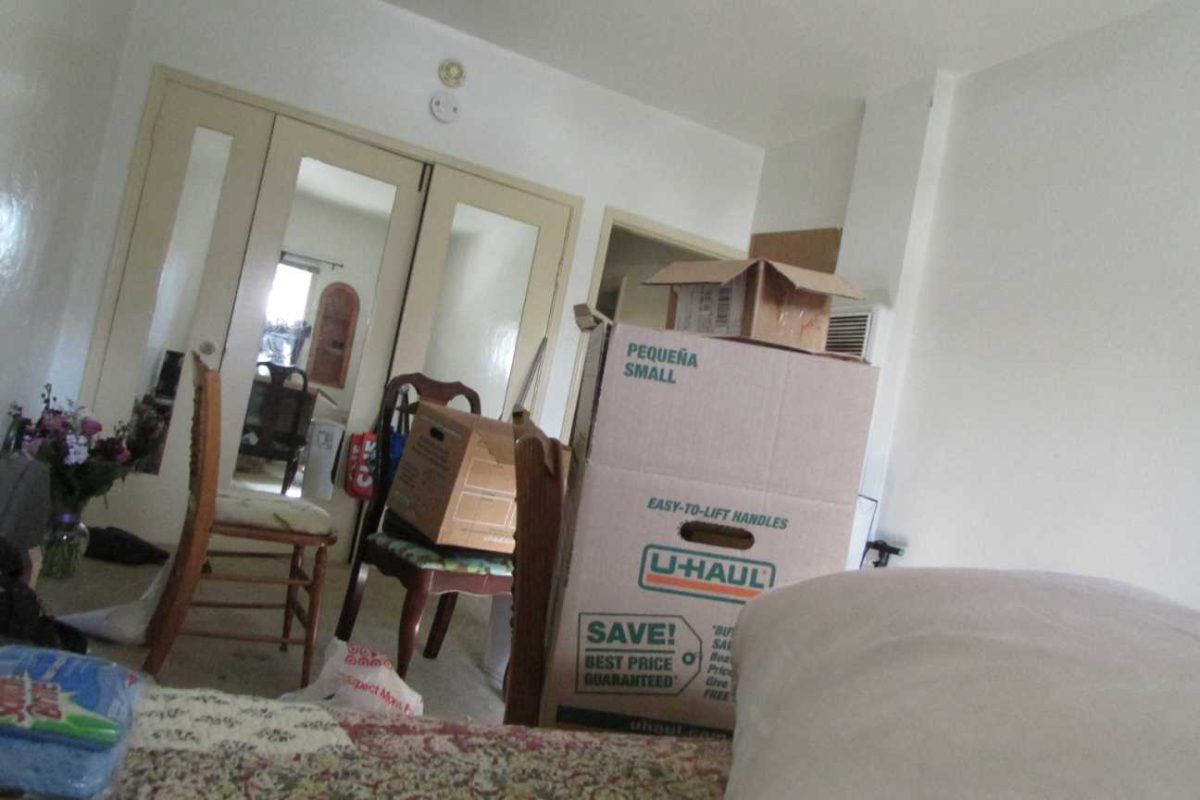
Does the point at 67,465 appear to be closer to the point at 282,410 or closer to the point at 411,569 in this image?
the point at 282,410

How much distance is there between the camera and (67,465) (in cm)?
274

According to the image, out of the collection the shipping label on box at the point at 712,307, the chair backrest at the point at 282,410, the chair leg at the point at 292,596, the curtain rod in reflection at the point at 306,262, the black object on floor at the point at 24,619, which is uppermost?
the curtain rod in reflection at the point at 306,262

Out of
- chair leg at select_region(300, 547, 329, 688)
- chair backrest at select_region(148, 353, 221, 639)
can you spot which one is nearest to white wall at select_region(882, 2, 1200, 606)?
chair leg at select_region(300, 547, 329, 688)

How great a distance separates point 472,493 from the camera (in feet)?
7.59

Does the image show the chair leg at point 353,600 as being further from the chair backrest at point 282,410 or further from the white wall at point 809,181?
the white wall at point 809,181

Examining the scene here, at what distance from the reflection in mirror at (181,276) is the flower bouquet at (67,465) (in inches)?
22.2

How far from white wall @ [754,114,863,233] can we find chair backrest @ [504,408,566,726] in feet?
10.9

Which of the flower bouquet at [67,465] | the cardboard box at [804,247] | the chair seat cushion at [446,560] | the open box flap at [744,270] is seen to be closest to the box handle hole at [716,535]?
the open box flap at [744,270]

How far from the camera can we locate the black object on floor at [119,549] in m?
3.09

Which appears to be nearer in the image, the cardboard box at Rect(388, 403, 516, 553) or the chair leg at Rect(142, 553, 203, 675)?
the chair leg at Rect(142, 553, 203, 675)

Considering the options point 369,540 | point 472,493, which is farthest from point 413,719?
point 369,540

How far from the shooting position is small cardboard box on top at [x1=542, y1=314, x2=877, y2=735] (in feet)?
3.17

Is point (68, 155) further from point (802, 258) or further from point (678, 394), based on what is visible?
point (802, 258)

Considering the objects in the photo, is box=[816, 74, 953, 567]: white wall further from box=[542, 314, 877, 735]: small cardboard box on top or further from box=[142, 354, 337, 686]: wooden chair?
box=[542, 314, 877, 735]: small cardboard box on top
